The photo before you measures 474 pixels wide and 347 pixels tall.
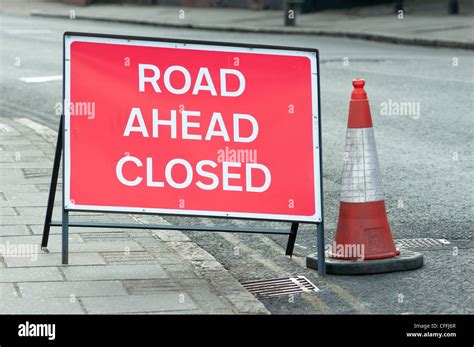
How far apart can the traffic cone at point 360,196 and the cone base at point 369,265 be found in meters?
0.07

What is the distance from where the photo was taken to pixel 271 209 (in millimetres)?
6898

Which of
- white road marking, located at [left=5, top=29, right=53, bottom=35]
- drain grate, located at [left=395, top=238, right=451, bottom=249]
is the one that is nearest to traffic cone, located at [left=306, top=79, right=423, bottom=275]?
drain grate, located at [left=395, top=238, right=451, bottom=249]

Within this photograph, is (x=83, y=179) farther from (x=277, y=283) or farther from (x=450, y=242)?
(x=450, y=242)

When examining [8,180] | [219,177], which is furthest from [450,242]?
[8,180]

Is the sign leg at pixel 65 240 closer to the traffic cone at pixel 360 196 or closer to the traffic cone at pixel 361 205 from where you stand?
the traffic cone at pixel 361 205

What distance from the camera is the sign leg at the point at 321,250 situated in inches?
267

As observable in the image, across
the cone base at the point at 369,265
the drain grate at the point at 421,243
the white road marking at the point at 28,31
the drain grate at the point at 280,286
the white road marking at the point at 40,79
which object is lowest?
the drain grate at the point at 280,286

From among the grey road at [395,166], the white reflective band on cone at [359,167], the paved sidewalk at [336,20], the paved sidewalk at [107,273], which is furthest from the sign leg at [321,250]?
the paved sidewalk at [336,20]

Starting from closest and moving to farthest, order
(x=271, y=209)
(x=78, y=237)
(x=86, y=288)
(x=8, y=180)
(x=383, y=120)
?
1. (x=86, y=288)
2. (x=271, y=209)
3. (x=78, y=237)
4. (x=8, y=180)
5. (x=383, y=120)

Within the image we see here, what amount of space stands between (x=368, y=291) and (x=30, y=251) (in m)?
2.08

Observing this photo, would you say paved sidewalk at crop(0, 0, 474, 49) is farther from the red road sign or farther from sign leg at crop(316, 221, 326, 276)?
sign leg at crop(316, 221, 326, 276)

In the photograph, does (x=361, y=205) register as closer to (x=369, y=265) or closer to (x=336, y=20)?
(x=369, y=265)

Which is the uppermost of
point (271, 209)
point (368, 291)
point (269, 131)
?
point (269, 131)

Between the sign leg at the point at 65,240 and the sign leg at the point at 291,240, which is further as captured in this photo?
the sign leg at the point at 291,240
